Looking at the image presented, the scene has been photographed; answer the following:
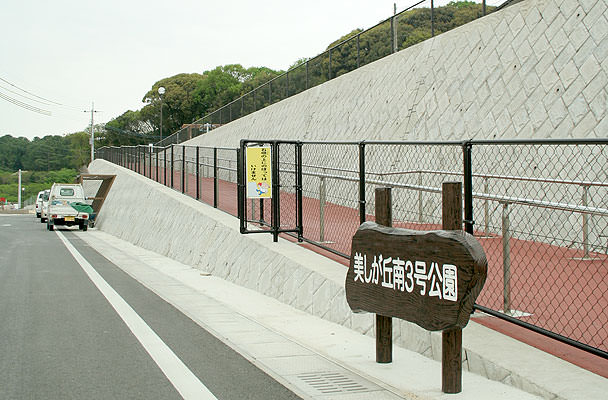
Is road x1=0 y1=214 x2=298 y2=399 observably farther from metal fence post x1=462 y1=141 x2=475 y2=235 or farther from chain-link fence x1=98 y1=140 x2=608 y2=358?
chain-link fence x1=98 y1=140 x2=608 y2=358

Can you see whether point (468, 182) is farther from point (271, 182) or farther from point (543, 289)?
point (271, 182)

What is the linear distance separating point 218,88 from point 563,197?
282 ft

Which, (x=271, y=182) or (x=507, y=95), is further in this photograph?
(x=507, y=95)

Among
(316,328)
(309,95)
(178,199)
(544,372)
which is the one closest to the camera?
(544,372)

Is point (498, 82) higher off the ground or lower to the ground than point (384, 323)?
higher

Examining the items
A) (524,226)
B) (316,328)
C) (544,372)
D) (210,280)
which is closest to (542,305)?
(544,372)

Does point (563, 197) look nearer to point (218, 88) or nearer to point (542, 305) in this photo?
point (542, 305)

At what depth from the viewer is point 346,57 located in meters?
21.1

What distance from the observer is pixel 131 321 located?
761cm

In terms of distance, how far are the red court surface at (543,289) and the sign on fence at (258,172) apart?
73 centimetres

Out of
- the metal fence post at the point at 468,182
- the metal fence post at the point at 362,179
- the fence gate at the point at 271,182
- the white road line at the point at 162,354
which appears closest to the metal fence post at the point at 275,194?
the fence gate at the point at 271,182

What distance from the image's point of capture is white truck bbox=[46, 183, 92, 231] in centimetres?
2964

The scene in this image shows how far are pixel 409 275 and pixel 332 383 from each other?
1.14 m

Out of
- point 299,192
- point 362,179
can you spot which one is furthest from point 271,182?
point 362,179
